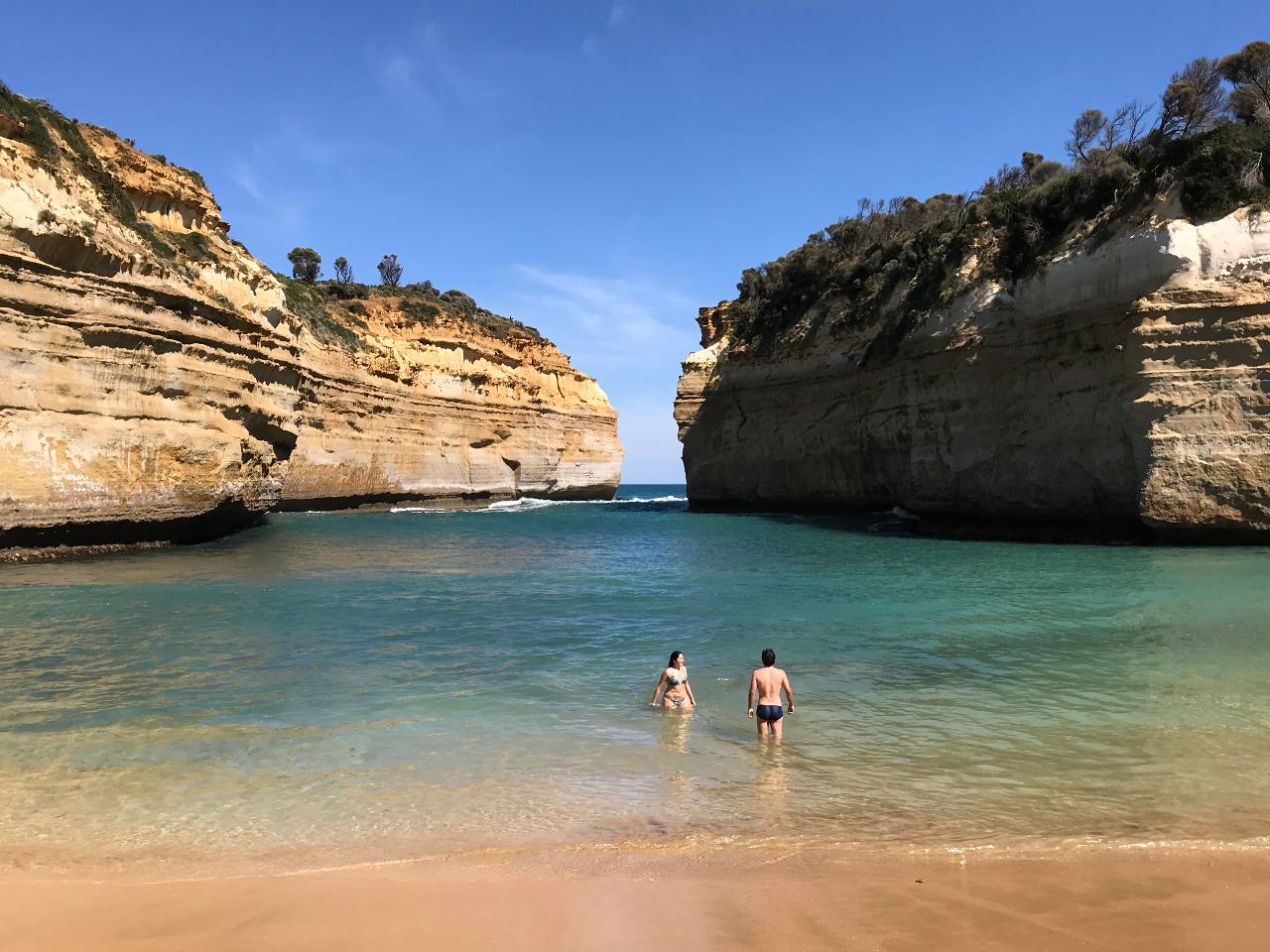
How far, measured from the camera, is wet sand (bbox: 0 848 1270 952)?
3078 millimetres

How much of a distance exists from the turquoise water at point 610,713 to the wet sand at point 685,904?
323 mm

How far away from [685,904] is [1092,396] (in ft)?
61.3

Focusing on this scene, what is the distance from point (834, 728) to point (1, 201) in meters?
16.8

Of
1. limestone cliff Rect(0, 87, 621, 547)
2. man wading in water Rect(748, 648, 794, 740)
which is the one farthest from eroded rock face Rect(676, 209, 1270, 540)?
limestone cliff Rect(0, 87, 621, 547)

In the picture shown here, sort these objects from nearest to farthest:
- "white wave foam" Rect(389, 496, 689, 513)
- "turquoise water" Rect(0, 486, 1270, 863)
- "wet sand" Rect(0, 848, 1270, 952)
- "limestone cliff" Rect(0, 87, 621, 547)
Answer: "wet sand" Rect(0, 848, 1270, 952) → "turquoise water" Rect(0, 486, 1270, 863) → "limestone cliff" Rect(0, 87, 621, 547) → "white wave foam" Rect(389, 496, 689, 513)

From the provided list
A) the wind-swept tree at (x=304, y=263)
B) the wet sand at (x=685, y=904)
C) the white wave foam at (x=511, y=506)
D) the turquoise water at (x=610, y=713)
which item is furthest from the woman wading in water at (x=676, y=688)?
the wind-swept tree at (x=304, y=263)

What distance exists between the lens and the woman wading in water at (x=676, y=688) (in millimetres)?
6605

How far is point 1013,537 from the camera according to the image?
20.9m

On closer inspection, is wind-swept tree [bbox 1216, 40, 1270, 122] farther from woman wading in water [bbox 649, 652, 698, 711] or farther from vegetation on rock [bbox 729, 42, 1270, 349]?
woman wading in water [bbox 649, 652, 698, 711]

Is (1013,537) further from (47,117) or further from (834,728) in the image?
(47,117)

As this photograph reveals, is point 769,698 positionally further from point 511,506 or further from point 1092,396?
point 511,506

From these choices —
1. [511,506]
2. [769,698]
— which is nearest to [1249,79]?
[769,698]

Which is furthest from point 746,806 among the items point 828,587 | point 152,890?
point 828,587

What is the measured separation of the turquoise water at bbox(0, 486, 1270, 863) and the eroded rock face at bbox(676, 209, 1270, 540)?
11.8 feet
